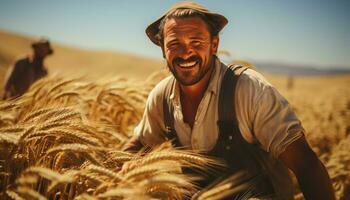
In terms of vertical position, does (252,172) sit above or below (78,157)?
below

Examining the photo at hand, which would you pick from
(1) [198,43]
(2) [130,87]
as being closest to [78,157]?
(1) [198,43]

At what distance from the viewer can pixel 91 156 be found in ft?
4.88

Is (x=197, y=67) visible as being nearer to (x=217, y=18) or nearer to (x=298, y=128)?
(x=217, y=18)

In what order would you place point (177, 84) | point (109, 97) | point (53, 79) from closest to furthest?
1. point (177, 84)
2. point (53, 79)
3. point (109, 97)

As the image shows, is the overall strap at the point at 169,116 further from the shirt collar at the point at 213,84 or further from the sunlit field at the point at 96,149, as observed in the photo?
the sunlit field at the point at 96,149

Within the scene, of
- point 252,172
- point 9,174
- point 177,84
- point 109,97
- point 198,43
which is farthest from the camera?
point 109,97

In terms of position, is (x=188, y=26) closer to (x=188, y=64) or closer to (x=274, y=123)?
(x=188, y=64)

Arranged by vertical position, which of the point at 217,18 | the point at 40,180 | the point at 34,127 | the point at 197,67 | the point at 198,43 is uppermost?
the point at 217,18

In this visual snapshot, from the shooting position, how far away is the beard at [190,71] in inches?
81.7

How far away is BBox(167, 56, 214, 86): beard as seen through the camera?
2074 mm

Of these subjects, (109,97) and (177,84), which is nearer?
(177,84)

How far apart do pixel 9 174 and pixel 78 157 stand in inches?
13.8

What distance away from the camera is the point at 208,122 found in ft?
6.68

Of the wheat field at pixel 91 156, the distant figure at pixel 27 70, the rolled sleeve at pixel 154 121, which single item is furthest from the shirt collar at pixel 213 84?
the distant figure at pixel 27 70
